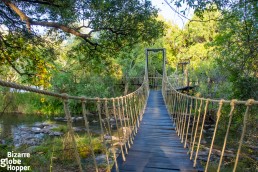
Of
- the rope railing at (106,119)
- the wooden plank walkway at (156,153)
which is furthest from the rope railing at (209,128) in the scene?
the rope railing at (106,119)

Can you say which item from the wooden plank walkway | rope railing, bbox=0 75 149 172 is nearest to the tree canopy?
rope railing, bbox=0 75 149 172

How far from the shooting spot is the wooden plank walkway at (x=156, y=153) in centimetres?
221

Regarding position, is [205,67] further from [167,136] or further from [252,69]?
[167,136]

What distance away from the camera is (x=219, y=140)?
7777 millimetres

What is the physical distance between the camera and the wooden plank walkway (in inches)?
86.9

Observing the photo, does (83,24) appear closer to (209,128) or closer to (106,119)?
(106,119)

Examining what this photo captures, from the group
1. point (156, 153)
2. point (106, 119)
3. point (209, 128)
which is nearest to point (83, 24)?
point (106, 119)

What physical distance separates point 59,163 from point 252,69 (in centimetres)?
449

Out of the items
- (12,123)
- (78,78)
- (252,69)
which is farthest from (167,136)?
(78,78)

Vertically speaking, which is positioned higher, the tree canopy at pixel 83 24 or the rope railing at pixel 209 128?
the tree canopy at pixel 83 24

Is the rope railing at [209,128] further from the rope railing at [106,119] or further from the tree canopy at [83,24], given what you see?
the tree canopy at [83,24]

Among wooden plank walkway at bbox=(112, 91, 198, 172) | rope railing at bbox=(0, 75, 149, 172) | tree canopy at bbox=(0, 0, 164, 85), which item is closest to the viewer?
rope railing at bbox=(0, 75, 149, 172)

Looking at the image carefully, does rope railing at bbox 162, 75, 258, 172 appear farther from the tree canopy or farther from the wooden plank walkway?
the tree canopy

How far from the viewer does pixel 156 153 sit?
2621mm
